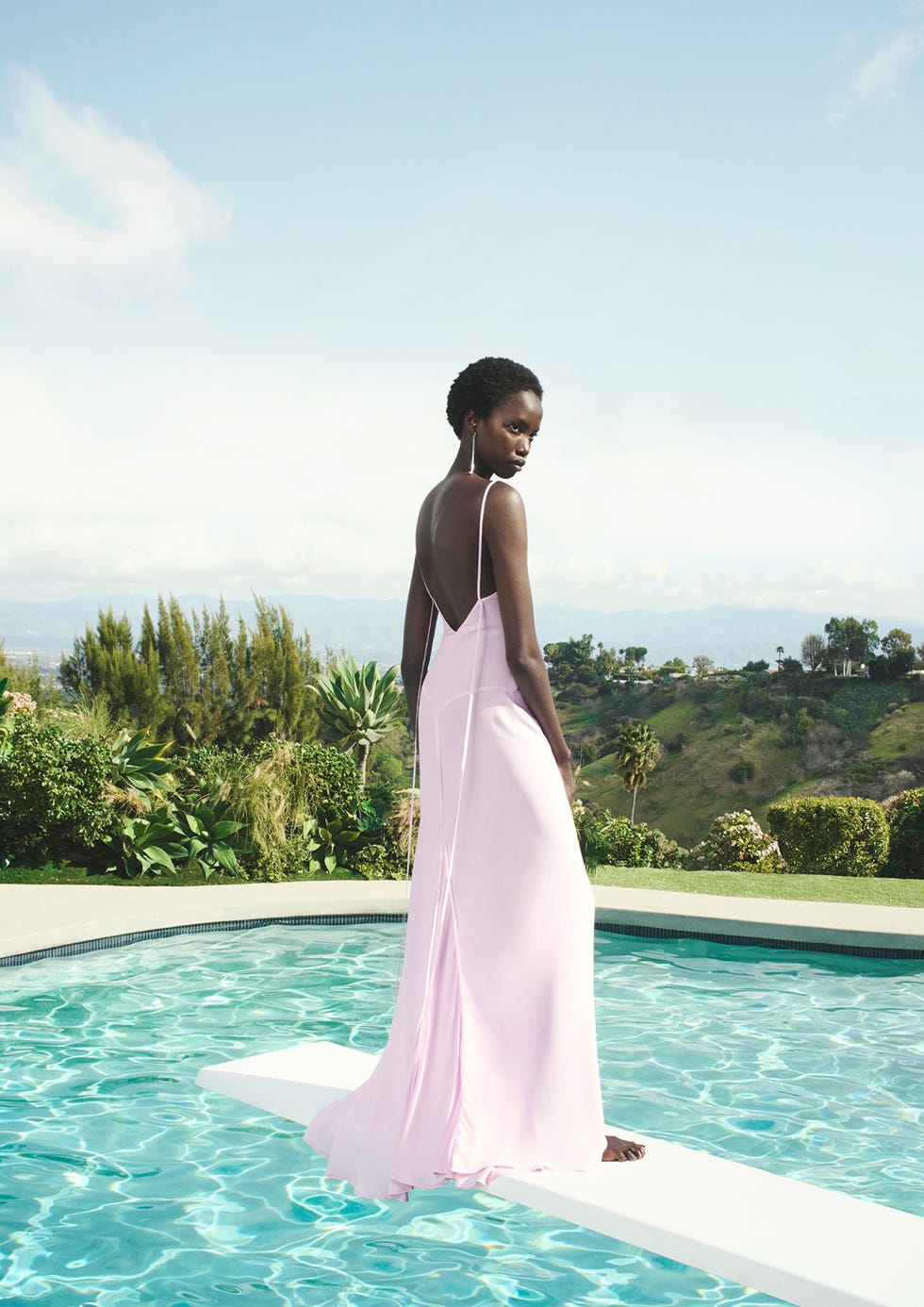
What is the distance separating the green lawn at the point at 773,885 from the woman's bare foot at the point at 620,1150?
6126 millimetres

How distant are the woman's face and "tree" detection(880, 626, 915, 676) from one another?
43.4 meters

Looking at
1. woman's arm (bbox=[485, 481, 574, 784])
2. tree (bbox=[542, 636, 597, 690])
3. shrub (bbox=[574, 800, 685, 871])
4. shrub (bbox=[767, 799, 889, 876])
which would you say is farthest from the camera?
tree (bbox=[542, 636, 597, 690])

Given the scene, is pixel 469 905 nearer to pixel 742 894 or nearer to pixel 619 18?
pixel 742 894

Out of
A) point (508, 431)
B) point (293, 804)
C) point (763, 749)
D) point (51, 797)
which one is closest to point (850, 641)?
point (763, 749)

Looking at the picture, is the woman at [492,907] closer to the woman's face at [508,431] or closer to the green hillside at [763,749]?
the woman's face at [508,431]

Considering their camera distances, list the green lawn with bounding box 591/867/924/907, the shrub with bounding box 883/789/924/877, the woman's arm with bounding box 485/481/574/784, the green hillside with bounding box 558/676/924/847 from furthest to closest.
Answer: the green hillside with bounding box 558/676/924/847 → the shrub with bounding box 883/789/924/877 → the green lawn with bounding box 591/867/924/907 → the woman's arm with bounding box 485/481/574/784

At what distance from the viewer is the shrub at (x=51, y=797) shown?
9.00 m

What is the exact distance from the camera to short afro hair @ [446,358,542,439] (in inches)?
115

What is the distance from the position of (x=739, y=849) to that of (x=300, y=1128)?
32.4 ft

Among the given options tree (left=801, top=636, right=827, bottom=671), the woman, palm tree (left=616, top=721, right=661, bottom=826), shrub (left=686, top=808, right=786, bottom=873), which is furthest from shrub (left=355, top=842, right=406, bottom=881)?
tree (left=801, top=636, right=827, bottom=671)

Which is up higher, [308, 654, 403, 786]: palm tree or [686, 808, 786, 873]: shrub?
[308, 654, 403, 786]: palm tree

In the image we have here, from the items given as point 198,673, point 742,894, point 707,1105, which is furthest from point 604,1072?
point 198,673

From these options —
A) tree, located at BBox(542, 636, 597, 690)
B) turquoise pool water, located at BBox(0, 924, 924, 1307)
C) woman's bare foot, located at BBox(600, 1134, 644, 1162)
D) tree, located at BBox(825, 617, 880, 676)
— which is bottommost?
turquoise pool water, located at BBox(0, 924, 924, 1307)

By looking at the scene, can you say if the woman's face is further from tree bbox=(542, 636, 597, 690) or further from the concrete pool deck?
tree bbox=(542, 636, 597, 690)
